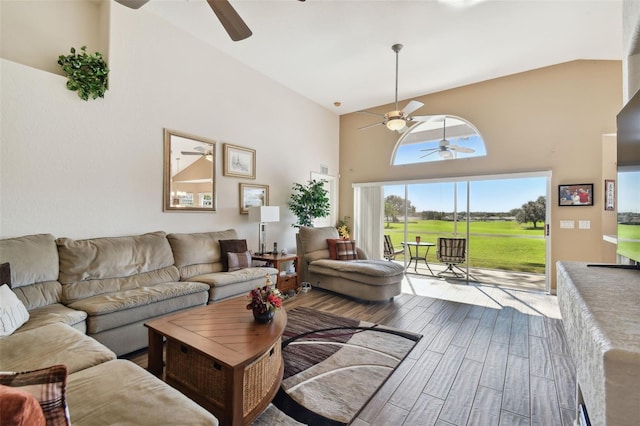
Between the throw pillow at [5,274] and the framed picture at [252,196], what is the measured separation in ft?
9.19

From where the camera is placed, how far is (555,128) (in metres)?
4.66

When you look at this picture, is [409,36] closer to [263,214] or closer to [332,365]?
[263,214]

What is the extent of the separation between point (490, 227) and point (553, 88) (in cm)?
256

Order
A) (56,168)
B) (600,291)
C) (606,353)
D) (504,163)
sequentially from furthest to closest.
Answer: (504,163) < (56,168) < (600,291) < (606,353)

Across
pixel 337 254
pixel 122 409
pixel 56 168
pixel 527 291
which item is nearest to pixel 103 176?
pixel 56 168

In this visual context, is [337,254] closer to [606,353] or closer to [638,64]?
[638,64]

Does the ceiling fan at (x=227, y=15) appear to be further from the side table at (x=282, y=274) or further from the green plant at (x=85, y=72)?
the side table at (x=282, y=274)

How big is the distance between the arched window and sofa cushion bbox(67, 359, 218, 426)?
536 cm

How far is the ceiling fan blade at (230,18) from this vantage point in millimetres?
2262

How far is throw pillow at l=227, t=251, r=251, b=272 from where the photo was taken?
3.84m

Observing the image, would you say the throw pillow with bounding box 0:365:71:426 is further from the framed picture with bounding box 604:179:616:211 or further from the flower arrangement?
the framed picture with bounding box 604:179:616:211

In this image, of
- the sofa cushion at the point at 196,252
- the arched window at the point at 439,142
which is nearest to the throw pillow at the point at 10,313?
the sofa cushion at the point at 196,252

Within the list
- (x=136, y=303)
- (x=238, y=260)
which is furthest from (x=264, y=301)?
(x=238, y=260)

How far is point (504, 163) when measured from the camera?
16.6 ft
